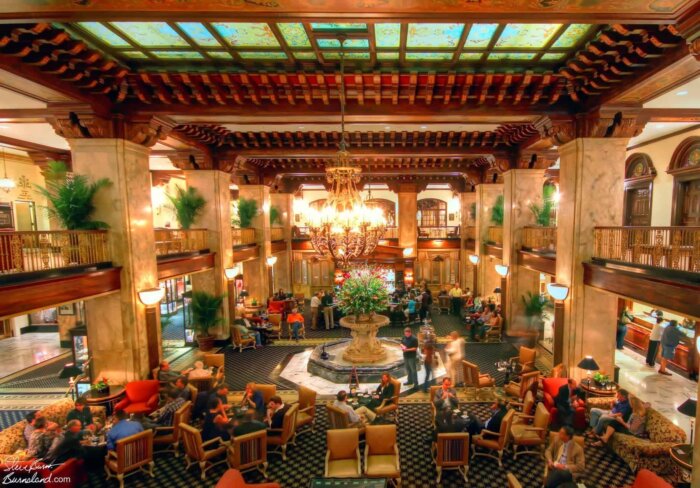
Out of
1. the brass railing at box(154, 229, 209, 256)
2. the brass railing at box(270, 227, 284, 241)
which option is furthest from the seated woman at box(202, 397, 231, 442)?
the brass railing at box(270, 227, 284, 241)

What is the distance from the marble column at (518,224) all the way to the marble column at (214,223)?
9.36m

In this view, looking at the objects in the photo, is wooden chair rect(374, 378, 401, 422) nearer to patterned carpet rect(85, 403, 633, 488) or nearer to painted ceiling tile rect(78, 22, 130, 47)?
patterned carpet rect(85, 403, 633, 488)

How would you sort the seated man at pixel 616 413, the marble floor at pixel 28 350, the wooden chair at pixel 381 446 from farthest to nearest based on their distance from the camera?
1. the marble floor at pixel 28 350
2. the seated man at pixel 616 413
3. the wooden chair at pixel 381 446

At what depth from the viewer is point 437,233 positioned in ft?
69.3

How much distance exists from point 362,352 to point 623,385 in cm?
660

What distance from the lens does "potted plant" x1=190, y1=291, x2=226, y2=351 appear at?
1094 cm

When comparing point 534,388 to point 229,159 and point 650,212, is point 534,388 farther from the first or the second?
point 229,159

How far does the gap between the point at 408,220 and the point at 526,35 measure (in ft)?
43.1

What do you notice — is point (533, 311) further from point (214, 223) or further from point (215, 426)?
point (214, 223)

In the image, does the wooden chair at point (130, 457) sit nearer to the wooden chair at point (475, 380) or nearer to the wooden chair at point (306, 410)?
the wooden chair at point (306, 410)

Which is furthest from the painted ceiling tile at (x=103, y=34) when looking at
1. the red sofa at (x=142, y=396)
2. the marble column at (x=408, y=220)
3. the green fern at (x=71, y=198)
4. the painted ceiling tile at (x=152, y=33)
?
the marble column at (x=408, y=220)

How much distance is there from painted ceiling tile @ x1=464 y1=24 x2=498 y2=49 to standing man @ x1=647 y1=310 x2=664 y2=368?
9.26 meters

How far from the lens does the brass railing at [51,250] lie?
210 inches

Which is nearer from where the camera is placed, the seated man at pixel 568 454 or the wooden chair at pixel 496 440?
the seated man at pixel 568 454
